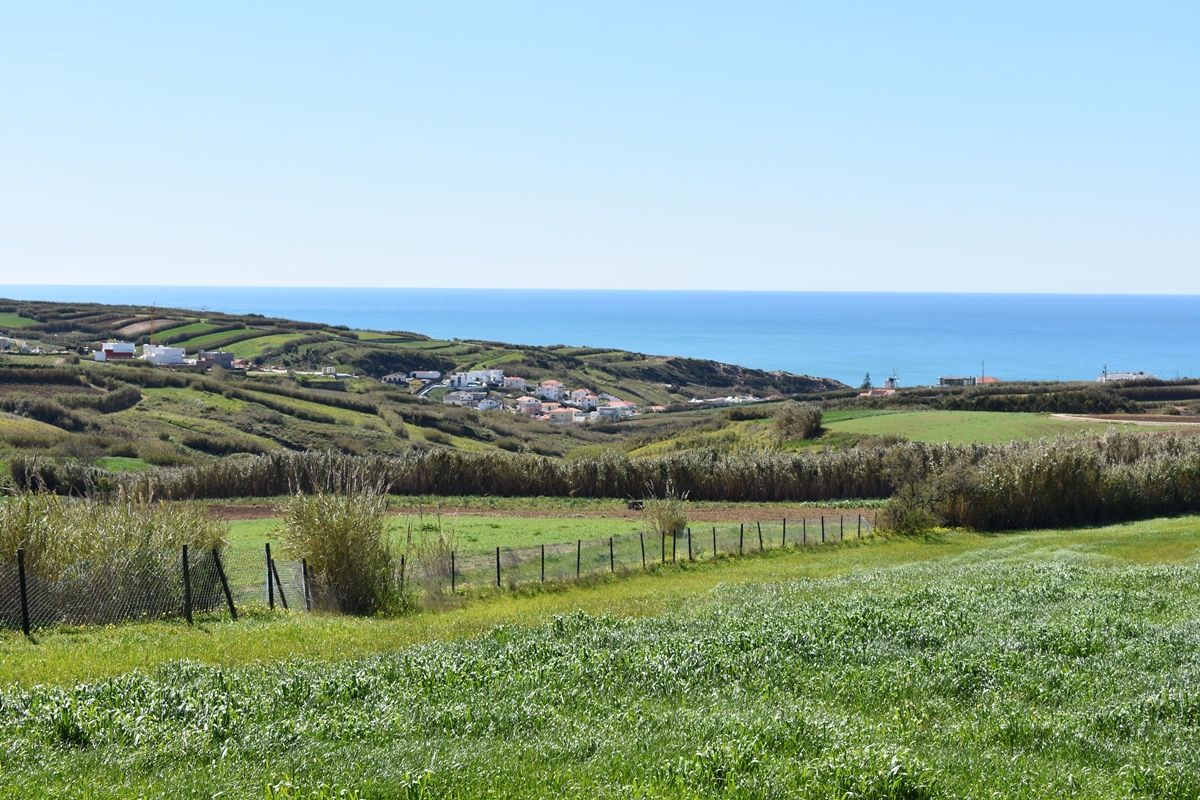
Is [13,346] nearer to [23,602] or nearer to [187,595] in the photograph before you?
[187,595]

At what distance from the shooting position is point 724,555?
105ft

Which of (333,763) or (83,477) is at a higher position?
(333,763)

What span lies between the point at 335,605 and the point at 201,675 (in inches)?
420

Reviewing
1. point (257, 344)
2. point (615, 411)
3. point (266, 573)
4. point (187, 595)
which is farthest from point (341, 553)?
point (257, 344)

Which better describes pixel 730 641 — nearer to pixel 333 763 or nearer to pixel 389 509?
pixel 333 763

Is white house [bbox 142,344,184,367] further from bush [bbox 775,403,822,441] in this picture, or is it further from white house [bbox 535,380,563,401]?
bush [bbox 775,403,822,441]

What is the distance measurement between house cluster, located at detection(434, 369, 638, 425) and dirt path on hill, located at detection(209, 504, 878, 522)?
63322mm

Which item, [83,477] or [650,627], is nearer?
[650,627]

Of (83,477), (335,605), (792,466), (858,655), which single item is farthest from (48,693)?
(792,466)

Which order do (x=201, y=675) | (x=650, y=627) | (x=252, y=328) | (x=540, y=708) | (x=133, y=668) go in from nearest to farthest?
(x=540, y=708)
(x=201, y=675)
(x=133, y=668)
(x=650, y=627)
(x=252, y=328)

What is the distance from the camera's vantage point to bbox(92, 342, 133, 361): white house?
11094 cm

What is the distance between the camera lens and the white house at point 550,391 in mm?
131875

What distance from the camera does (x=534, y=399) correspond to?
12344 centimetres

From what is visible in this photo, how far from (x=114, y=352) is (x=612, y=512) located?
9019 centimetres
